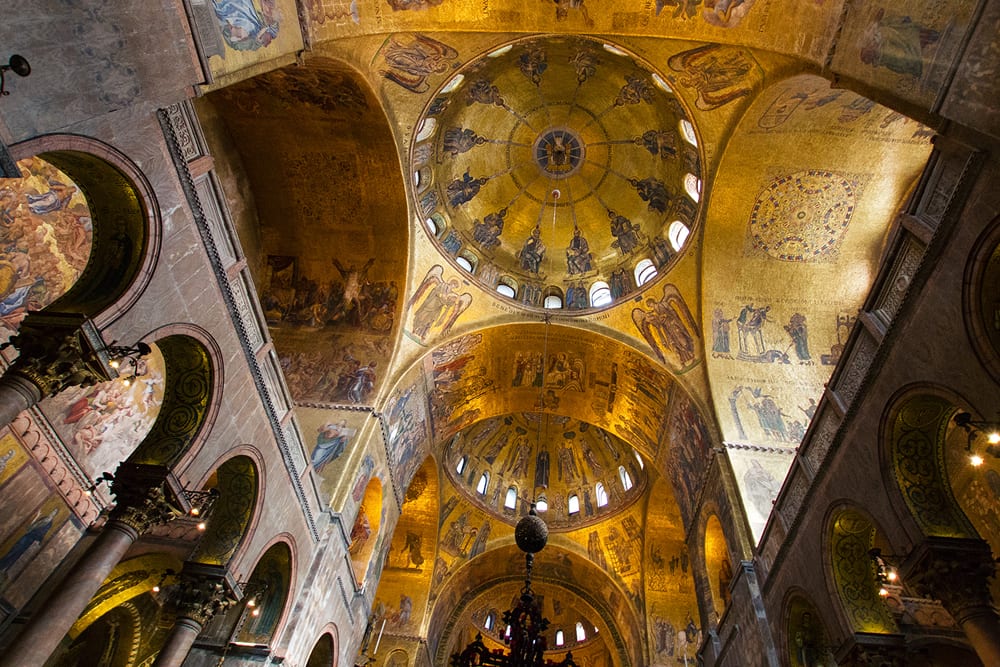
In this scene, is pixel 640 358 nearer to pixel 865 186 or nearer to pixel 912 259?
pixel 865 186

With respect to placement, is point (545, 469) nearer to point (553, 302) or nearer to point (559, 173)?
point (553, 302)

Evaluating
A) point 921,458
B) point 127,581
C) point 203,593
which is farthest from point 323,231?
point 921,458

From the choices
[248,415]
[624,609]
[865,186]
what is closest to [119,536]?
[248,415]

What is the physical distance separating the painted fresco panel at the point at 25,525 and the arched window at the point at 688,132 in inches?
528

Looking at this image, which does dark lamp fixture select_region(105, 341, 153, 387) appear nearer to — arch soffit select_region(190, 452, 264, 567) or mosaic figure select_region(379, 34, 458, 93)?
arch soffit select_region(190, 452, 264, 567)

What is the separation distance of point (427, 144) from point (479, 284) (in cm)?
375

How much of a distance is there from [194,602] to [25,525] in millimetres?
2777

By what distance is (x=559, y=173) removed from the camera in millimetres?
16562

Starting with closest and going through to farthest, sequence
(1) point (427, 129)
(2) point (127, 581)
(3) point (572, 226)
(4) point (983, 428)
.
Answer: (4) point (983, 428) < (2) point (127, 581) < (1) point (427, 129) < (3) point (572, 226)

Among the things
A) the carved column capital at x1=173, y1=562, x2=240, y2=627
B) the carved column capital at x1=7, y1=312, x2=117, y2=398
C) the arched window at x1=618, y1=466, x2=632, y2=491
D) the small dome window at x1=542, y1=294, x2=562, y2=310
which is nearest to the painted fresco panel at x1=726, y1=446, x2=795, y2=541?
the small dome window at x1=542, y1=294, x2=562, y2=310

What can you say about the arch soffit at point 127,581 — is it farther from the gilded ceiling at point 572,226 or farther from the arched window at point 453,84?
the arched window at point 453,84

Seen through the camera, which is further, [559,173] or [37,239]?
[559,173]

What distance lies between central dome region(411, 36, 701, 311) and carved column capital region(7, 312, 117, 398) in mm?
8740

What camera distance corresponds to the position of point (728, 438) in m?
11.9
